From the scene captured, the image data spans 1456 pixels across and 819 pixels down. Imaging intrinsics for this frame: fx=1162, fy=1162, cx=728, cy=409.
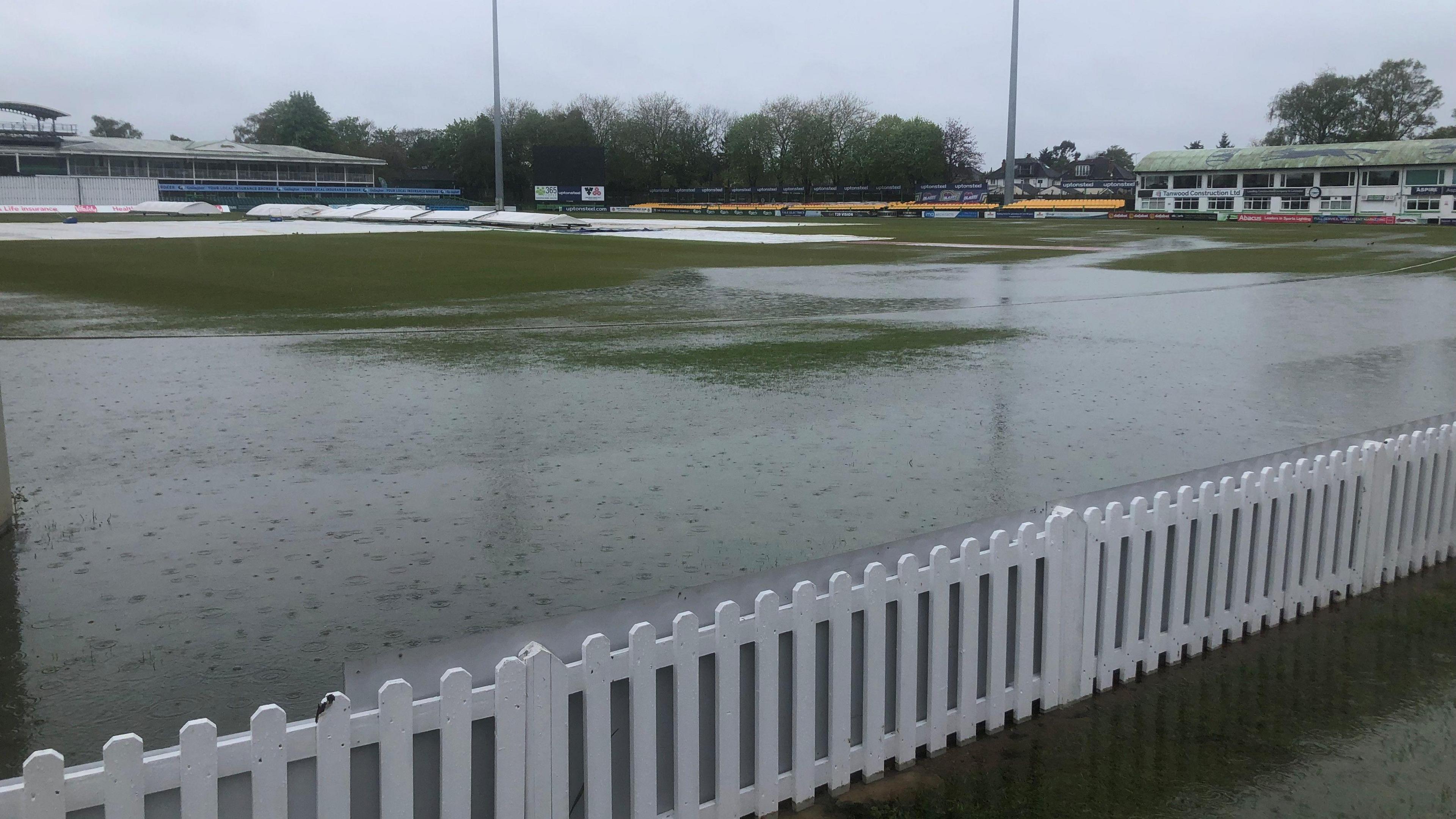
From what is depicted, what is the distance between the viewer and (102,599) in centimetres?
Answer: 622

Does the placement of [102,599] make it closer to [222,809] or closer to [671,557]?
[671,557]

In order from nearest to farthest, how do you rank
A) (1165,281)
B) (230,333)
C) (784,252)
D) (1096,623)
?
(1096,623)
(230,333)
(1165,281)
(784,252)

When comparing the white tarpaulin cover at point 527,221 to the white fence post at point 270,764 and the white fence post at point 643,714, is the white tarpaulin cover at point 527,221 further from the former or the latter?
the white fence post at point 270,764

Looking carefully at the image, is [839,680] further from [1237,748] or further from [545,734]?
[1237,748]

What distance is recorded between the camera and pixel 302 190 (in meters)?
121

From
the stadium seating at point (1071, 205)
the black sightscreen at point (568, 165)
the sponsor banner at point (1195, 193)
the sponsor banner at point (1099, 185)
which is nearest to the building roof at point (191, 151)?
the black sightscreen at point (568, 165)

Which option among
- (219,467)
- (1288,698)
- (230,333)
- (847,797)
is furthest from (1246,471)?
(230,333)

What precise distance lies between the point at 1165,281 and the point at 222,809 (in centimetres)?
2821

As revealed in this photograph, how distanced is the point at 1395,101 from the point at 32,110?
143348 millimetres

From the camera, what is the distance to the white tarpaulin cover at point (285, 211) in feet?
241

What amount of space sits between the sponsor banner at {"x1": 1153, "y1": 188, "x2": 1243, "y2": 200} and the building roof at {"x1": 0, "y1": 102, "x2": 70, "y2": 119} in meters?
111

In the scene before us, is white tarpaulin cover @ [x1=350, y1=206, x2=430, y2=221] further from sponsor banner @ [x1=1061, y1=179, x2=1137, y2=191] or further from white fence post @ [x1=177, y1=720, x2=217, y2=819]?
sponsor banner @ [x1=1061, y1=179, x2=1137, y2=191]

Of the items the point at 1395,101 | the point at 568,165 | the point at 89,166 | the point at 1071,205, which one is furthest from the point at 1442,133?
the point at 89,166

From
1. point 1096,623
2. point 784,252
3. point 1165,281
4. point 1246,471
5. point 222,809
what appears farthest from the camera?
point 784,252
